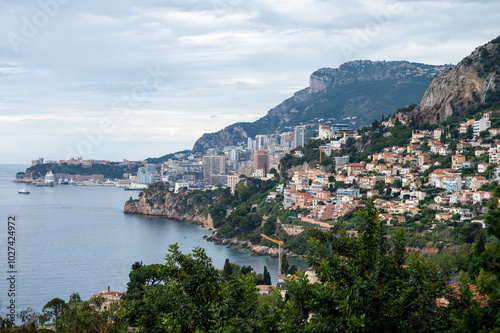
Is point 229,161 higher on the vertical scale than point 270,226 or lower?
higher

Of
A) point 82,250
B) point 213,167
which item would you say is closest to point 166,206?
point 82,250

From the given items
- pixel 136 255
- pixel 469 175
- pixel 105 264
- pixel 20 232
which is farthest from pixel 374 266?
pixel 20 232

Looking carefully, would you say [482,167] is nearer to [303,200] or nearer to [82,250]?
[303,200]

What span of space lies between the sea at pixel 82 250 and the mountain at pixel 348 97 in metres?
39.3

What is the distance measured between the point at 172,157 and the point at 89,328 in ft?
266

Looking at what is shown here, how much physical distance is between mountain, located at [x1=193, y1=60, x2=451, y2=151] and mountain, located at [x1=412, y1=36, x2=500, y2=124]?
32390 mm

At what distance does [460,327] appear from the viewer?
11.5ft

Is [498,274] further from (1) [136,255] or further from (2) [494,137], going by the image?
(2) [494,137]

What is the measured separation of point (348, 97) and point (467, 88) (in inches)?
1728

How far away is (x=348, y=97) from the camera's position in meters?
72.3

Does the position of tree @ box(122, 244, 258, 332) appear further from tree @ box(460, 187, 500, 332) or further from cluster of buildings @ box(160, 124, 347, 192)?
cluster of buildings @ box(160, 124, 347, 192)

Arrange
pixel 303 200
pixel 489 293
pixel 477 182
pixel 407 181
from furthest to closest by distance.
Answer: pixel 303 200 < pixel 407 181 < pixel 477 182 < pixel 489 293

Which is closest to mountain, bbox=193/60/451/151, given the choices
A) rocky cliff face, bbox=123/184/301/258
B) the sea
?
rocky cliff face, bbox=123/184/301/258

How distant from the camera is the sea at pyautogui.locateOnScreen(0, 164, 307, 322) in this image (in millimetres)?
15477
